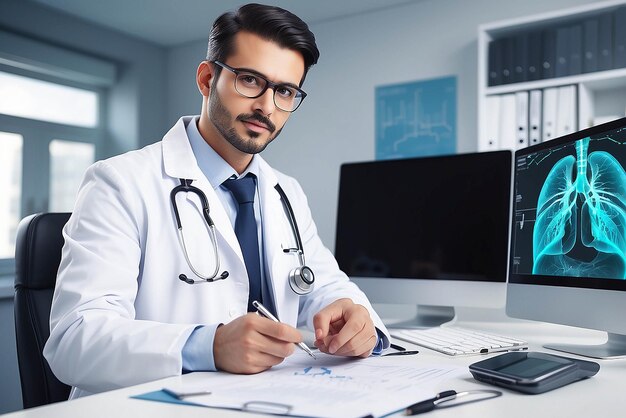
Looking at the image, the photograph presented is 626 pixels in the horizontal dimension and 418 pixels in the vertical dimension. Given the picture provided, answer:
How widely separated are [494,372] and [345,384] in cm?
22

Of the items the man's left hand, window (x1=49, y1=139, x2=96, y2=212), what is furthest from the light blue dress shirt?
window (x1=49, y1=139, x2=96, y2=212)

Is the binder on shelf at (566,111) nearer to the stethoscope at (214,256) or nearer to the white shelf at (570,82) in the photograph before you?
the white shelf at (570,82)

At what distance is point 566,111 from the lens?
2.79 m

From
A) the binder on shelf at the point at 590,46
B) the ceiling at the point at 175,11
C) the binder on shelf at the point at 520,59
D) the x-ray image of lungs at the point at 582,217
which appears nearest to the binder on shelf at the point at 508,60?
the binder on shelf at the point at 520,59

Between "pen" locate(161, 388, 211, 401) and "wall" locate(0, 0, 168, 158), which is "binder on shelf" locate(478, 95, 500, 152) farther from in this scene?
"wall" locate(0, 0, 168, 158)

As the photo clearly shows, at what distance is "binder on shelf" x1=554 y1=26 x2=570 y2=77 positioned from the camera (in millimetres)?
2811

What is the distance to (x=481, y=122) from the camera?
3027mm

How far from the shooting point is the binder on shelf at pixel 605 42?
2.71 meters

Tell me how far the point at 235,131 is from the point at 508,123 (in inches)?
80.7

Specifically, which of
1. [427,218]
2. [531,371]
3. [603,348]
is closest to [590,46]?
[427,218]

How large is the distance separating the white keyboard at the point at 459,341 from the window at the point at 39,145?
10.5 ft

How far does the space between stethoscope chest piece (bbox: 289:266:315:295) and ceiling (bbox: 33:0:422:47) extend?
2.75m

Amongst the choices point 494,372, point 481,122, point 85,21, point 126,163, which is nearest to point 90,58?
point 85,21

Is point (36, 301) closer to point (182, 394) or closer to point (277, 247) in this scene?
point (277, 247)
